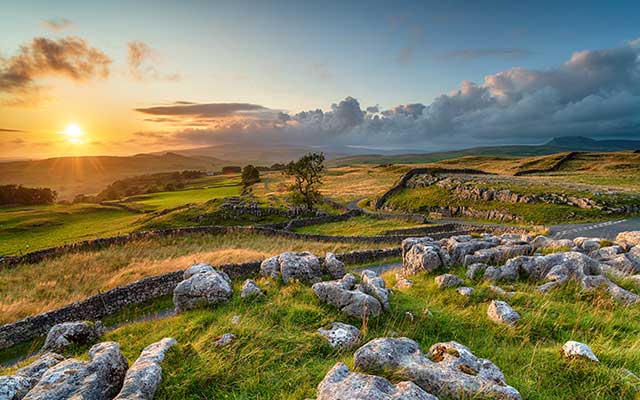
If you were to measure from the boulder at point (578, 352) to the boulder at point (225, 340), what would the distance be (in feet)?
25.1

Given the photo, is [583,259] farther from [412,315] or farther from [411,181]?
[411,181]

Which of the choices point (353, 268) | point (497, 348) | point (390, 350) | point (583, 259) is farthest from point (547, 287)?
point (353, 268)

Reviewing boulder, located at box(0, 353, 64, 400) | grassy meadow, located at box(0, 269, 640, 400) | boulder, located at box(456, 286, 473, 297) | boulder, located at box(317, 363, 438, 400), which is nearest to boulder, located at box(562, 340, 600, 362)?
grassy meadow, located at box(0, 269, 640, 400)

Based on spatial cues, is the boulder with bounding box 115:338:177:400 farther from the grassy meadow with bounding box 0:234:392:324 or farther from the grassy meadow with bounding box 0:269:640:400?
the grassy meadow with bounding box 0:234:392:324

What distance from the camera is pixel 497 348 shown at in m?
7.50

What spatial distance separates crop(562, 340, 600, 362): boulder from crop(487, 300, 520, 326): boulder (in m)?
1.73

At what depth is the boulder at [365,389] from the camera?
4617 mm

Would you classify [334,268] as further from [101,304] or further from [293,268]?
[101,304]

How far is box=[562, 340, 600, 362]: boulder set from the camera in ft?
21.0

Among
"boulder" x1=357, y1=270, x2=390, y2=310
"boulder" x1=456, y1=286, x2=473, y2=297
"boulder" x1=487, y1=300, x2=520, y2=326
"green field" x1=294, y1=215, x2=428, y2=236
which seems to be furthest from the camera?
"green field" x1=294, y1=215, x2=428, y2=236

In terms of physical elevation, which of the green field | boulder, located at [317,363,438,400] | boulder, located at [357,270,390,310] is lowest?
the green field

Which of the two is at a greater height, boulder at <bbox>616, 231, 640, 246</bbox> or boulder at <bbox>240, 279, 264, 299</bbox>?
boulder at <bbox>240, 279, 264, 299</bbox>

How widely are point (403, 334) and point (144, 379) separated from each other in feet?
20.3

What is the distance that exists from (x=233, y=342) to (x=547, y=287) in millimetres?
11010
